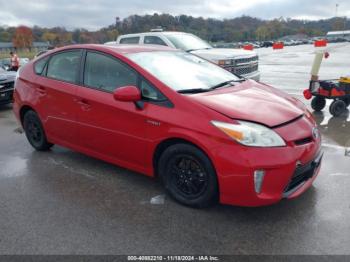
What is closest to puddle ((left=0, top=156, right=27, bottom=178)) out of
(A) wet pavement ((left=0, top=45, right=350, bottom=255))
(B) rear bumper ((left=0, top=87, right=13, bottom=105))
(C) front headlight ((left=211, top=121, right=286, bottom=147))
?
(A) wet pavement ((left=0, top=45, right=350, bottom=255))

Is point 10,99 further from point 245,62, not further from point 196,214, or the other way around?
point 196,214

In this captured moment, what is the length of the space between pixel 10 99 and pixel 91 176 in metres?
6.17

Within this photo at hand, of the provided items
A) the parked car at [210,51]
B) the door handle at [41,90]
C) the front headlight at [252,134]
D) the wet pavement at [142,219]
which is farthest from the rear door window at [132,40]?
the front headlight at [252,134]

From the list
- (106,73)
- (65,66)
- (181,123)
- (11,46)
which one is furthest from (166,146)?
(11,46)

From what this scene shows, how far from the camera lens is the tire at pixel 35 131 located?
17.4ft

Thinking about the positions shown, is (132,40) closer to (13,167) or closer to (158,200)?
(13,167)

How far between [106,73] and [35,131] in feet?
6.19

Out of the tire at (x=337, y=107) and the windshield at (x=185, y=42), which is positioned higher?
the windshield at (x=185, y=42)

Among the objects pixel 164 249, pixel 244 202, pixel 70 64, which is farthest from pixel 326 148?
pixel 70 64

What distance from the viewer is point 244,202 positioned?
128 inches

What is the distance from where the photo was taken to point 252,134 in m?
3.19

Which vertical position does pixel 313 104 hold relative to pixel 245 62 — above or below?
below

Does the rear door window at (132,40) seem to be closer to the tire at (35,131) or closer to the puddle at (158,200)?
the tire at (35,131)

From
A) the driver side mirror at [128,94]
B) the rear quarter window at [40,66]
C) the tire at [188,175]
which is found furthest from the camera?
the rear quarter window at [40,66]
